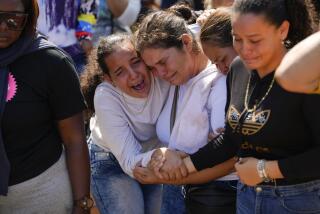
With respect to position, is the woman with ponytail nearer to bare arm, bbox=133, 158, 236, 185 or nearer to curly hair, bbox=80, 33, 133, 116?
bare arm, bbox=133, 158, 236, 185

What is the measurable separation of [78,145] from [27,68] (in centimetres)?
46

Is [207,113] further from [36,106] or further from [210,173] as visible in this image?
[36,106]

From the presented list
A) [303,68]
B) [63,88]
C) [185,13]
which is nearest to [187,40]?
[185,13]

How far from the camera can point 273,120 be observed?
226 centimetres

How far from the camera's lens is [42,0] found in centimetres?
436

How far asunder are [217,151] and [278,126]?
19.4 inches

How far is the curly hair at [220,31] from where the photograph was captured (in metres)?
2.91

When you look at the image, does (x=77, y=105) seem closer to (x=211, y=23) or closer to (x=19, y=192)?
(x=19, y=192)

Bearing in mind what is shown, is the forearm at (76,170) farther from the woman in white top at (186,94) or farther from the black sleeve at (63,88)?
the woman in white top at (186,94)

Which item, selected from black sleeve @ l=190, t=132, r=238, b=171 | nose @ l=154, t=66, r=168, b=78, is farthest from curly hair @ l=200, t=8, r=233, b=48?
black sleeve @ l=190, t=132, r=238, b=171

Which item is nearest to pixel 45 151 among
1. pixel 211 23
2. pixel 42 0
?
→ pixel 211 23

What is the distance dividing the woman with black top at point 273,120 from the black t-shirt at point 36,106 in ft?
2.51

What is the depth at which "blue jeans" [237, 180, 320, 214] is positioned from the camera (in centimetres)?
229

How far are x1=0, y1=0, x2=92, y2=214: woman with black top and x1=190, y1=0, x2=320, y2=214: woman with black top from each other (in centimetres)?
78
